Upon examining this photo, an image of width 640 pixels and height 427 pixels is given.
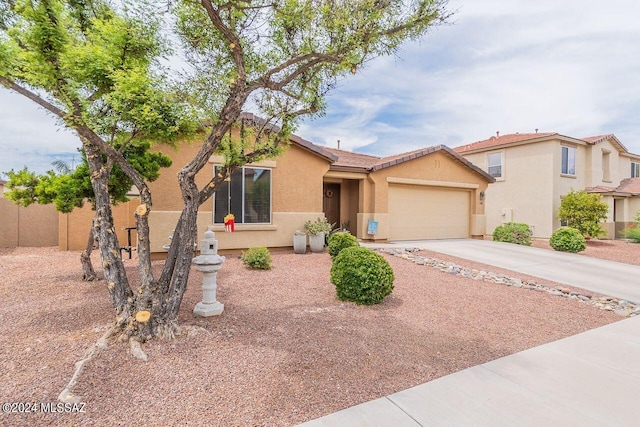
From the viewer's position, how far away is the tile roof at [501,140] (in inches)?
727

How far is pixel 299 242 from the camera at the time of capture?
10.7 metres

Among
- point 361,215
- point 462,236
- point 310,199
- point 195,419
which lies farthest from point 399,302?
point 462,236

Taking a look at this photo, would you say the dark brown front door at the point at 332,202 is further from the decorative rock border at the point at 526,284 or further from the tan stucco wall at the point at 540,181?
the tan stucco wall at the point at 540,181

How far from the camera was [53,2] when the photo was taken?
3594mm

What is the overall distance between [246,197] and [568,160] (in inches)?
766

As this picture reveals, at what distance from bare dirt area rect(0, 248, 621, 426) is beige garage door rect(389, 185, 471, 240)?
283 inches

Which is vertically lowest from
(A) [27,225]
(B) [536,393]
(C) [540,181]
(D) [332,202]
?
(B) [536,393]

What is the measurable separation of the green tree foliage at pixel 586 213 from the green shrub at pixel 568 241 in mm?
4701

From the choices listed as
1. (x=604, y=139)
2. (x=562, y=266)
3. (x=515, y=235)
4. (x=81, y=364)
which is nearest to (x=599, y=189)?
(x=604, y=139)

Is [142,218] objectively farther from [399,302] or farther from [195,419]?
[399,302]

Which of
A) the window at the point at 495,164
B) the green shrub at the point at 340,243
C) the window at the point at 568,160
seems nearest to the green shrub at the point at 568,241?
the window at the point at 568,160

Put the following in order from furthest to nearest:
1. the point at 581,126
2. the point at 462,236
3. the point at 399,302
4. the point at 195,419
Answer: the point at 581,126
the point at 462,236
the point at 399,302
the point at 195,419

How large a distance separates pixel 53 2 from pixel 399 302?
21.2 feet

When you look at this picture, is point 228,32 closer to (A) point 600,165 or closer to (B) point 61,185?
(B) point 61,185
